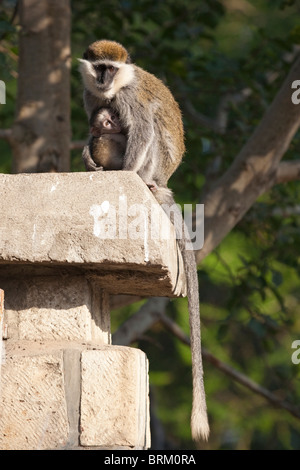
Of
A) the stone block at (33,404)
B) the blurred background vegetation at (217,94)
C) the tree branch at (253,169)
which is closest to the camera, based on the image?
the stone block at (33,404)

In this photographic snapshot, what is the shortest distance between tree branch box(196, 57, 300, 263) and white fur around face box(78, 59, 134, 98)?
1566 millimetres

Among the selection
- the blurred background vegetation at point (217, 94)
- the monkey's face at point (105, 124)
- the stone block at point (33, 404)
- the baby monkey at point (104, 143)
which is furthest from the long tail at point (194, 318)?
the blurred background vegetation at point (217, 94)

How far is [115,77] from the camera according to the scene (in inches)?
192

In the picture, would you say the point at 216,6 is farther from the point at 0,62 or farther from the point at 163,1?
the point at 0,62

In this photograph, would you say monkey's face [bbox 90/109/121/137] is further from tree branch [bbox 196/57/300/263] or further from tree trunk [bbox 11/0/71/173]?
tree branch [bbox 196/57/300/263]

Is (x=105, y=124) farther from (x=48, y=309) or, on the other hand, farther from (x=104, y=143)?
(x=48, y=309)

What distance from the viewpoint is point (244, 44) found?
11.3 meters

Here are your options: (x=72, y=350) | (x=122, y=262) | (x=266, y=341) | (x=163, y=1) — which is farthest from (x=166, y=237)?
(x=163, y=1)

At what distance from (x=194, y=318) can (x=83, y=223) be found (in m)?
1.15

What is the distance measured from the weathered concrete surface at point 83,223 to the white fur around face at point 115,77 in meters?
1.65

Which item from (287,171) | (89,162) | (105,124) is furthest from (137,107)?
(287,171)

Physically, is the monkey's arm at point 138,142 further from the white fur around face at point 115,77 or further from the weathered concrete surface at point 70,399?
the weathered concrete surface at point 70,399

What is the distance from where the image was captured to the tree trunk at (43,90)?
6.00 meters
